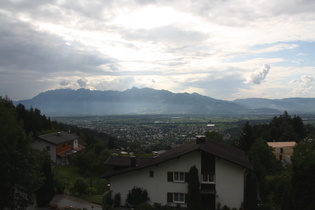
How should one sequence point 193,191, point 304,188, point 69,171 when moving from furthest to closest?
point 69,171 → point 193,191 → point 304,188

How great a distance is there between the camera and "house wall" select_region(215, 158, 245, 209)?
2278cm

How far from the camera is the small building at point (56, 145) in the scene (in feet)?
170

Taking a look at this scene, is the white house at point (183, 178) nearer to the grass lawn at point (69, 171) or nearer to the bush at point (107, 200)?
the bush at point (107, 200)

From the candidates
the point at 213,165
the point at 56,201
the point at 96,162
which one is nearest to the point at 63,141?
the point at 96,162

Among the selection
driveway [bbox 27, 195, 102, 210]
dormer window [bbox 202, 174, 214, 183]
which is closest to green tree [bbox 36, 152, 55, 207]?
driveway [bbox 27, 195, 102, 210]

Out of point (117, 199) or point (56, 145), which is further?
point (56, 145)

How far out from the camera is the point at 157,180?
78.5ft

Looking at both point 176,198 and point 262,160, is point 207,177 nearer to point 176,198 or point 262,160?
point 176,198

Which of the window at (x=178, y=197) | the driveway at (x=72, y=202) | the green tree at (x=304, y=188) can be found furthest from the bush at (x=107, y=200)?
the green tree at (x=304, y=188)


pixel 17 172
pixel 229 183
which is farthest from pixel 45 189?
pixel 229 183

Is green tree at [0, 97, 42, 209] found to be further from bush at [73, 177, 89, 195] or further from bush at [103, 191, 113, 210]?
bush at [73, 177, 89, 195]

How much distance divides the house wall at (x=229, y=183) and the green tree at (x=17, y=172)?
13.0 m

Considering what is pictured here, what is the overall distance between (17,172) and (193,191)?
12152 mm

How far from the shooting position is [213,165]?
76.3 ft
